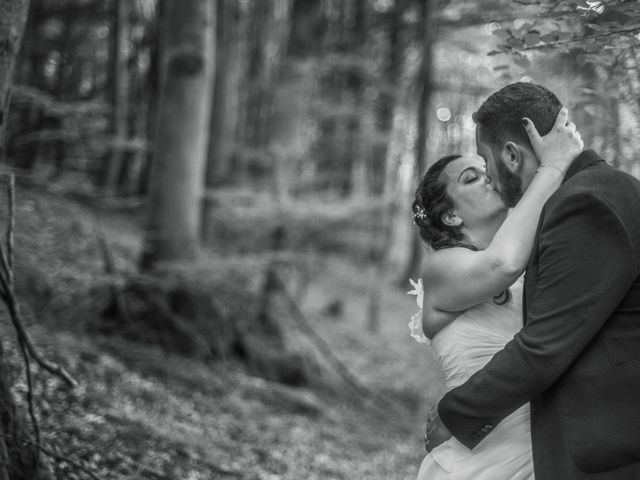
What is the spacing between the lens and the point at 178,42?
7637 mm

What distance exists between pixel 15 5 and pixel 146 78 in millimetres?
13275

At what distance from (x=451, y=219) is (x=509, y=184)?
→ 1.00 feet

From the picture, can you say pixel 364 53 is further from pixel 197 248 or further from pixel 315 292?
pixel 197 248

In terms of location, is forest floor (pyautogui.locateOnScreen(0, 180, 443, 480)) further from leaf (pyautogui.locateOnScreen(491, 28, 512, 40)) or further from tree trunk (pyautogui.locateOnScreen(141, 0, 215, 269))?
leaf (pyautogui.locateOnScreen(491, 28, 512, 40))

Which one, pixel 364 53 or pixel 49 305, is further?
pixel 364 53

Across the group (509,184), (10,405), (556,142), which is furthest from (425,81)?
(10,405)

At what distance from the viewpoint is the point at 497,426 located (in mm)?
2453

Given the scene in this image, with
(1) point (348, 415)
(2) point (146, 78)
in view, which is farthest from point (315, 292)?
(1) point (348, 415)

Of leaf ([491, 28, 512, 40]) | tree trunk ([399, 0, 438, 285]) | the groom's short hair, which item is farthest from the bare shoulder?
tree trunk ([399, 0, 438, 285])

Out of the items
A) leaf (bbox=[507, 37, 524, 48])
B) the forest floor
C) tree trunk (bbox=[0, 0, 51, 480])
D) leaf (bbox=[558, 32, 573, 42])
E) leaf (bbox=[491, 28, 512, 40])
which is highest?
leaf (bbox=[491, 28, 512, 40])

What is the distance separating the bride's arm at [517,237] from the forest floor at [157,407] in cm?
259

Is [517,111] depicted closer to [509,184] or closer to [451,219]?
[509,184]

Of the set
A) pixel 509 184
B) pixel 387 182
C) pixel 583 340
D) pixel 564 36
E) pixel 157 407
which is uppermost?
pixel 564 36

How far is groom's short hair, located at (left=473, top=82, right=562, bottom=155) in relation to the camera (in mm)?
2295
